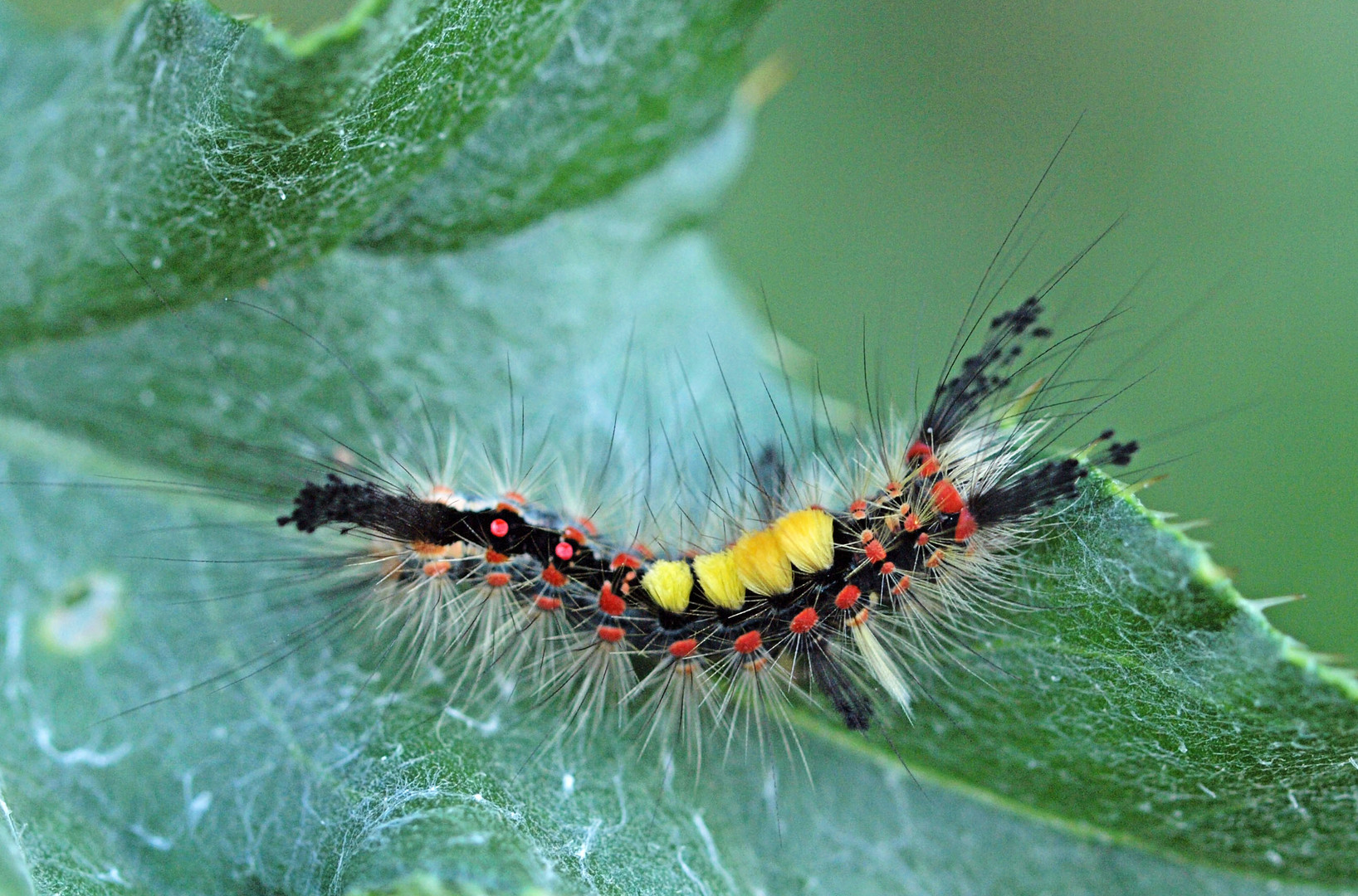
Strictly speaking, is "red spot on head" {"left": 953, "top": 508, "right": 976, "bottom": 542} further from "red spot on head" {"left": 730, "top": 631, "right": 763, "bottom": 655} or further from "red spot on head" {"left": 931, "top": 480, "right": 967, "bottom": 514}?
"red spot on head" {"left": 730, "top": 631, "right": 763, "bottom": 655}

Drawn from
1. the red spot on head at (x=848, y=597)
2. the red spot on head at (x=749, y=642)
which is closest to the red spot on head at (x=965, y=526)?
the red spot on head at (x=848, y=597)

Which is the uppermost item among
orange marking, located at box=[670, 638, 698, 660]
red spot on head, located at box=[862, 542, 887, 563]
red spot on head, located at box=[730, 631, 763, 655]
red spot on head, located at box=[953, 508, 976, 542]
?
orange marking, located at box=[670, 638, 698, 660]

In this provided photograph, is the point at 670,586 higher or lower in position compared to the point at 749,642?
higher

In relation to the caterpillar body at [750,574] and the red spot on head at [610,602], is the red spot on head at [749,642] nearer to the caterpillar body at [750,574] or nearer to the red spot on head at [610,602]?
the caterpillar body at [750,574]

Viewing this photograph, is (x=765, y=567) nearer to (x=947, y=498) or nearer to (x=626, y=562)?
(x=626, y=562)

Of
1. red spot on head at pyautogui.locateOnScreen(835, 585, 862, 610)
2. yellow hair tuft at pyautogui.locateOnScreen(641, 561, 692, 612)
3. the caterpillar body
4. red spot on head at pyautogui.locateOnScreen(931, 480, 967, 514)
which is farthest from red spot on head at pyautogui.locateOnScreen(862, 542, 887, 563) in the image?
yellow hair tuft at pyautogui.locateOnScreen(641, 561, 692, 612)

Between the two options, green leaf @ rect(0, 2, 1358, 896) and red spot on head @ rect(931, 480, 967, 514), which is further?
red spot on head @ rect(931, 480, 967, 514)

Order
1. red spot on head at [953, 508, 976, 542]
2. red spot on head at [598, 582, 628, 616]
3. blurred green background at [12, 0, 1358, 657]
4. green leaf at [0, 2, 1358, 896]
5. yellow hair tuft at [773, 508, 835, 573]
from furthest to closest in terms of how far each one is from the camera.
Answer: blurred green background at [12, 0, 1358, 657]
red spot on head at [598, 582, 628, 616]
yellow hair tuft at [773, 508, 835, 573]
red spot on head at [953, 508, 976, 542]
green leaf at [0, 2, 1358, 896]

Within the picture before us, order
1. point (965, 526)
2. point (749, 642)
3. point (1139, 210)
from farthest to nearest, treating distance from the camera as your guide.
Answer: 1. point (1139, 210)
2. point (749, 642)
3. point (965, 526)

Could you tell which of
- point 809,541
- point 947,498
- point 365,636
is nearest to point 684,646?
point 809,541

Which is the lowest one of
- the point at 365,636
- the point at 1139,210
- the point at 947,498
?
the point at 947,498
